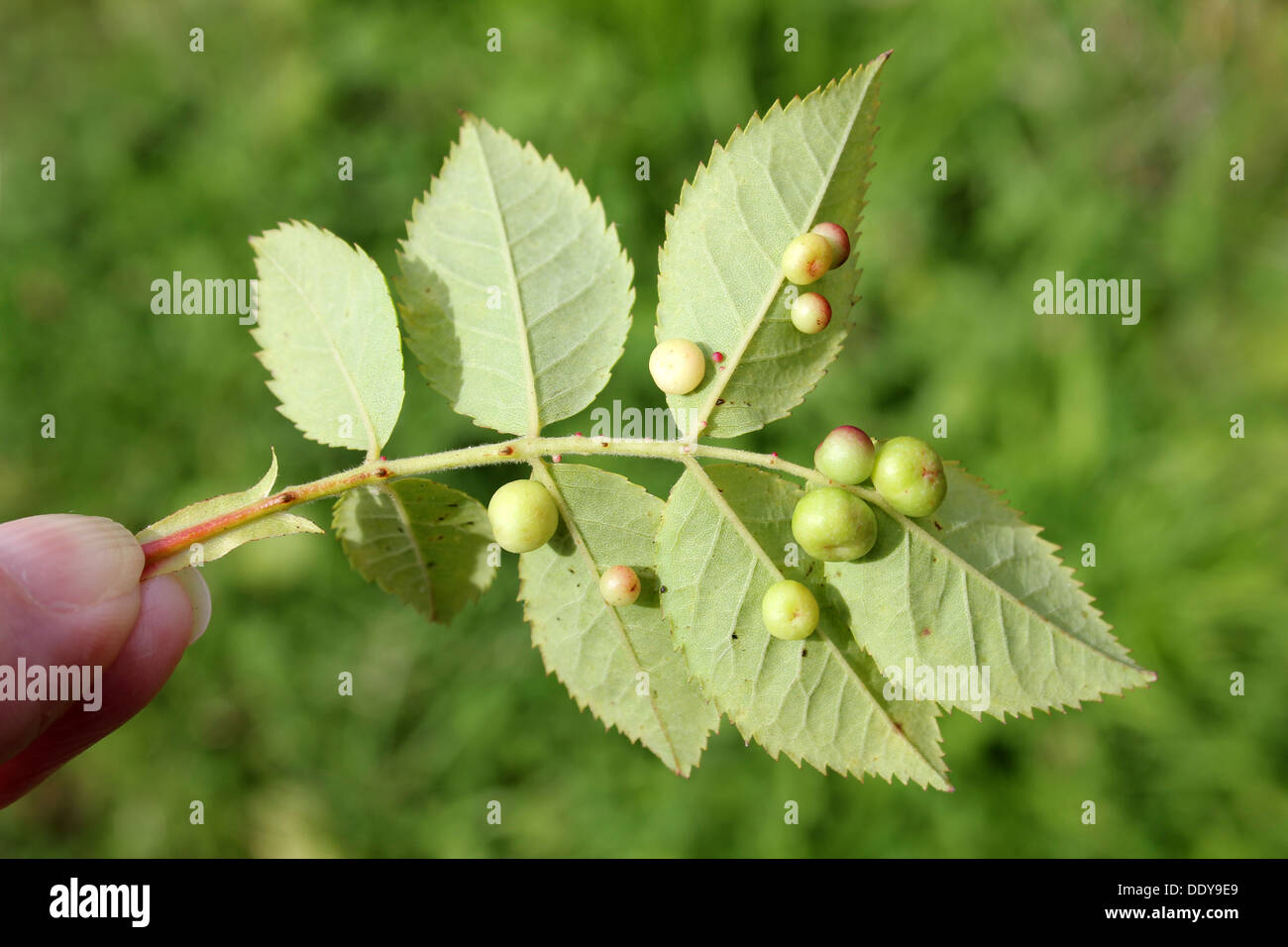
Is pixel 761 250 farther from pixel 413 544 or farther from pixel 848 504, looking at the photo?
pixel 413 544

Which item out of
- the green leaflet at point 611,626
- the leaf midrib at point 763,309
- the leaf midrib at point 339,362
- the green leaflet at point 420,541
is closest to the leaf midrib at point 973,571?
the leaf midrib at point 763,309

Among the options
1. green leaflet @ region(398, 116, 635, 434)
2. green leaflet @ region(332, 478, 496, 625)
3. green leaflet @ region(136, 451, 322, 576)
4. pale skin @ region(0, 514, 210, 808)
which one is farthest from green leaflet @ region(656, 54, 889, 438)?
pale skin @ region(0, 514, 210, 808)

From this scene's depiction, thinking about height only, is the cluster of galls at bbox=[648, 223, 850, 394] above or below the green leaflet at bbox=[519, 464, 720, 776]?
above

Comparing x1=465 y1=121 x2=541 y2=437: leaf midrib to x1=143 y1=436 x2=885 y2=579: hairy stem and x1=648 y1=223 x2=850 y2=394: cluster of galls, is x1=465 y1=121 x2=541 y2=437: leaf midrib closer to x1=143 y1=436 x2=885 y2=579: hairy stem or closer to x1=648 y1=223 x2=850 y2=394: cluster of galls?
x1=143 y1=436 x2=885 y2=579: hairy stem

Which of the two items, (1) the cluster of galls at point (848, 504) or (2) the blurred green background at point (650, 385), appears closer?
(1) the cluster of galls at point (848, 504)

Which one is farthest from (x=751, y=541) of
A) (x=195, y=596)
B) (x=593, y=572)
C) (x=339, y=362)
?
(x=195, y=596)

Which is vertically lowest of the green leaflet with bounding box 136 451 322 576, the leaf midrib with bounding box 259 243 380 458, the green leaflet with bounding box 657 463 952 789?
the green leaflet with bounding box 657 463 952 789

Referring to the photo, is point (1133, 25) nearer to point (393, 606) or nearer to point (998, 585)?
point (998, 585)

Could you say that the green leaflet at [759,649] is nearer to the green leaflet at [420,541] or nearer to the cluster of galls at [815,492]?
the cluster of galls at [815,492]
